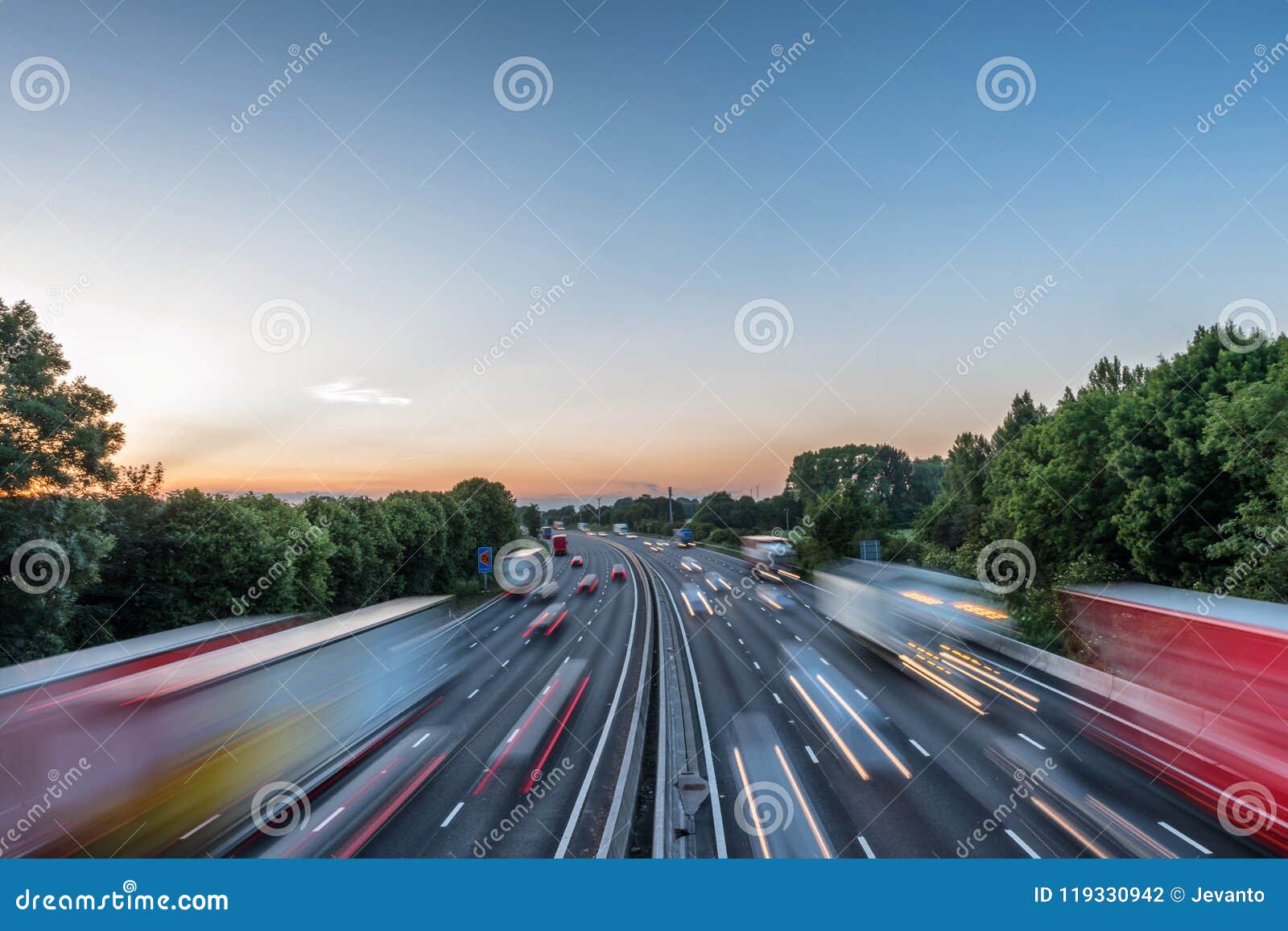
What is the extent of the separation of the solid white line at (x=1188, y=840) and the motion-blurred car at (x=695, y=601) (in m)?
28.2

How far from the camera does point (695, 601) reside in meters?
44.7

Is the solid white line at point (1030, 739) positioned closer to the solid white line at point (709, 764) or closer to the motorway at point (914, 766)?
the motorway at point (914, 766)

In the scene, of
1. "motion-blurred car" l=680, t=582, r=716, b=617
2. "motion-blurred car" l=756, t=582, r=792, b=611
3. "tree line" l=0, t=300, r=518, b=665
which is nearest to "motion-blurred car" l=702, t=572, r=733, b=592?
"motion-blurred car" l=680, t=582, r=716, b=617

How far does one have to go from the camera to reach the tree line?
61.5ft

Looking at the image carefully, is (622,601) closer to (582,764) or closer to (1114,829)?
(582,764)

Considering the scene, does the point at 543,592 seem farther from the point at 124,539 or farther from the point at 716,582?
the point at 124,539

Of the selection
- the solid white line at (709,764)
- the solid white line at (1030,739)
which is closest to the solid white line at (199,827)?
the solid white line at (709,764)

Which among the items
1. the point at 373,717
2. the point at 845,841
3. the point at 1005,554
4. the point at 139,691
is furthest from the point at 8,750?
the point at 1005,554

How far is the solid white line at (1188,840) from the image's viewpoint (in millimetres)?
10859

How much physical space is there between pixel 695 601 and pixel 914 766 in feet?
99.6

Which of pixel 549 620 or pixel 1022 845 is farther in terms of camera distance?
pixel 549 620

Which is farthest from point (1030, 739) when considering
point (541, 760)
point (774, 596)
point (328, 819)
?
point (774, 596)

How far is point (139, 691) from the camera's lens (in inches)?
358

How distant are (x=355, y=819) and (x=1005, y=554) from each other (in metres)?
33.9
